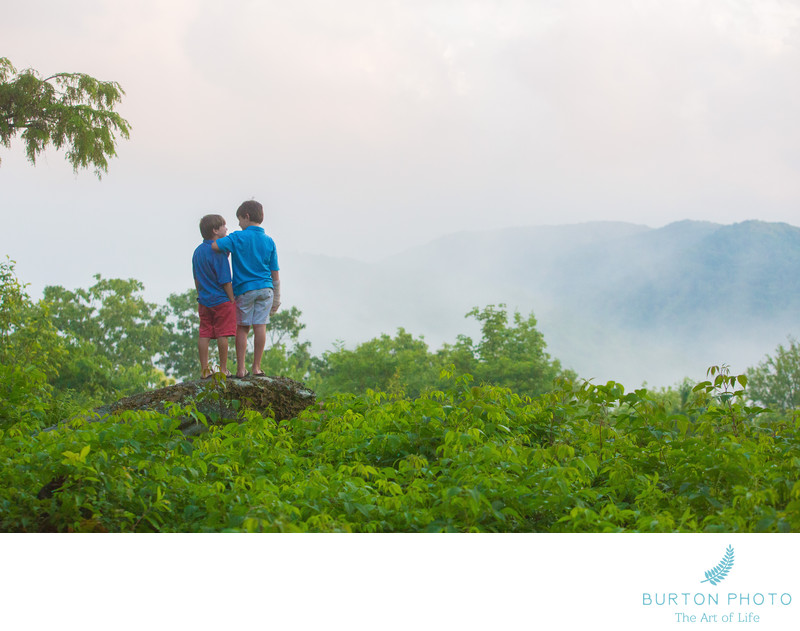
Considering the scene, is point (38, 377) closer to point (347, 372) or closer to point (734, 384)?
point (734, 384)

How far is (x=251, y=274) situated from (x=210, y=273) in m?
0.41

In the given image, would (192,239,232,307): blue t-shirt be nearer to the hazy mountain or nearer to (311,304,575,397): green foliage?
(311,304,575,397): green foliage

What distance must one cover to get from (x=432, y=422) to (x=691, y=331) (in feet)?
401

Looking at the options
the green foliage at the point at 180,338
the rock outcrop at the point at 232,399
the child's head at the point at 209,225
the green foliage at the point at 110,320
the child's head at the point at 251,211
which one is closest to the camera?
the rock outcrop at the point at 232,399

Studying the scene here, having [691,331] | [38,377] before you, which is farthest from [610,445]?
[691,331]

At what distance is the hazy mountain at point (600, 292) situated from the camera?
116 metres

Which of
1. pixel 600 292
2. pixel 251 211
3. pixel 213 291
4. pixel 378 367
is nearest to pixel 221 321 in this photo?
pixel 213 291

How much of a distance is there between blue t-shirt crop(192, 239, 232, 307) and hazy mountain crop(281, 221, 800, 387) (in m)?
104

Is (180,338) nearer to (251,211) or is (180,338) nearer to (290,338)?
(290,338)

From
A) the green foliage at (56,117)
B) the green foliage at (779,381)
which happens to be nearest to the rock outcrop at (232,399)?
the green foliage at (56,117)

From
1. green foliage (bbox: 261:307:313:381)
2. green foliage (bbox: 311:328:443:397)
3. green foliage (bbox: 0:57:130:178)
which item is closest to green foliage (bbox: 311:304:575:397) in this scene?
green foliage (bbox: 311:328:443:397)
